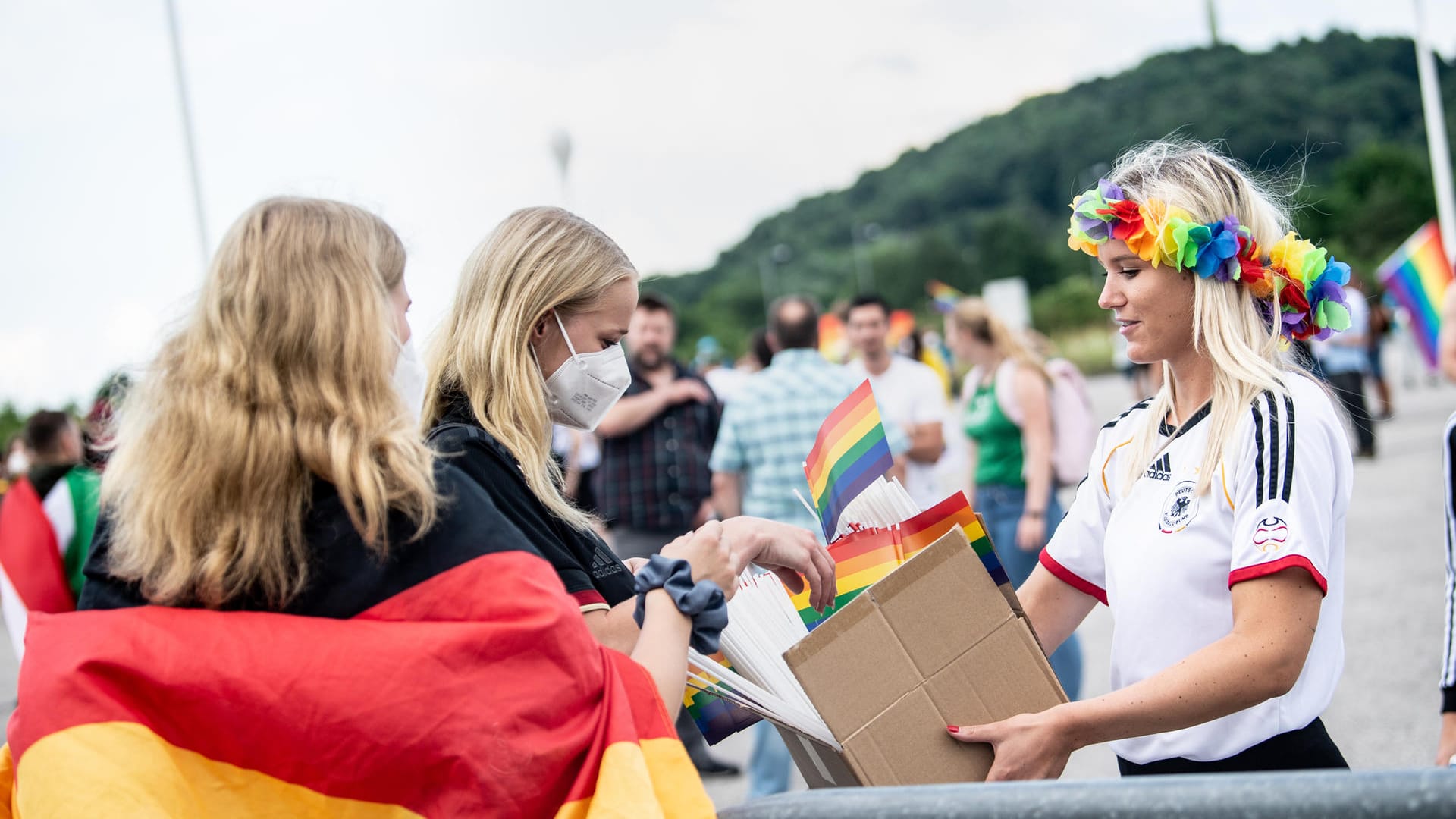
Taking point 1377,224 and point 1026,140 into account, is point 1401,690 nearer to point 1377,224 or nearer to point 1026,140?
point 1377,224

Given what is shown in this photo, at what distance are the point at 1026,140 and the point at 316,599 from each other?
109437 millimetres

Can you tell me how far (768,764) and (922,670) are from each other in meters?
3.27

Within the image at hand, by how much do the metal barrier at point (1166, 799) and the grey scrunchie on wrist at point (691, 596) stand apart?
1.57 ft

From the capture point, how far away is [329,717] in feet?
5.00

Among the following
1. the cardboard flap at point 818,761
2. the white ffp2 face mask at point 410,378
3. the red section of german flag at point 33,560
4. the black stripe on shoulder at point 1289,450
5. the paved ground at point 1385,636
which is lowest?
the paved ground at point 1385,636

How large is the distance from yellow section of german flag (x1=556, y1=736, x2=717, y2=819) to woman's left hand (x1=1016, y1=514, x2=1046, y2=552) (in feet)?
14.3

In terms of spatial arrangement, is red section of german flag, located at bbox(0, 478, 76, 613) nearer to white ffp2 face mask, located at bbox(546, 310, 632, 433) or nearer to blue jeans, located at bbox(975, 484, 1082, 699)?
white ffp2 face mask, located at bbox(546, 310, 632, 433)

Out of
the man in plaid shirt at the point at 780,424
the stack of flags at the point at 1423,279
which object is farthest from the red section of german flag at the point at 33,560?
the stack of flags at the point at 1423,279

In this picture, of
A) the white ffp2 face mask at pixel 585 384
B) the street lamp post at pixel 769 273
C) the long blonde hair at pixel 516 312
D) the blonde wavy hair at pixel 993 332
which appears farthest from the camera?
the street lamp post at pixel 769 273

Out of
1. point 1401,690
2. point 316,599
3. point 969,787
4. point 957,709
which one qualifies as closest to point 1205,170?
point 957,709

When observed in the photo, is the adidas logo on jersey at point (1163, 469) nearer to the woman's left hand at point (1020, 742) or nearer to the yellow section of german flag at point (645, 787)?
the woman's left hand at point (1020, 742)

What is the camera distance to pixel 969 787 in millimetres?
1253

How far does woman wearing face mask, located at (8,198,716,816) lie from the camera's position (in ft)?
4.99

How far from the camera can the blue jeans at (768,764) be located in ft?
16.1
